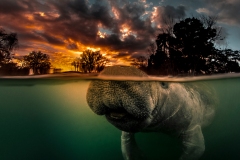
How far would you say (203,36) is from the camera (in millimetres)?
5289

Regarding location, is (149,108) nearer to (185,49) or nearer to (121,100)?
(121,100)

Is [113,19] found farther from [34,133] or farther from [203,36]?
[34,133]

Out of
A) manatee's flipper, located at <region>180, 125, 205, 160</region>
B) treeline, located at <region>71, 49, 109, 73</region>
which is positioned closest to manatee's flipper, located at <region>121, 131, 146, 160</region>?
manatee's flipper, located at <region>180, 125, 205, 160</region>

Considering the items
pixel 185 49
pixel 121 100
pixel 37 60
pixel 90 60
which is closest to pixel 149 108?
pixel 121 100

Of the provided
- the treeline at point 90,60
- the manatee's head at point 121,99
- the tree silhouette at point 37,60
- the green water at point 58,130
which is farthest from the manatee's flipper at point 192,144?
the green water at point 58,130

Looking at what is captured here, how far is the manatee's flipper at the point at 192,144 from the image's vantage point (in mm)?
4414

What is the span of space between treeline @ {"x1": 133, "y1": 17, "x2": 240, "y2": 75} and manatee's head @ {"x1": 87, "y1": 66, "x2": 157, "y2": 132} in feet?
6.89

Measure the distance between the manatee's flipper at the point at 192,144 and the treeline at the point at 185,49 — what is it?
Result: 178 centimetres

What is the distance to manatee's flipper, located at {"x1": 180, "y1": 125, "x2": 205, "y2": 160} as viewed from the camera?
4414 millimetres

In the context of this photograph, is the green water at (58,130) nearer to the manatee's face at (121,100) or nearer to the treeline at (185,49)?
the treeline at (185,49)

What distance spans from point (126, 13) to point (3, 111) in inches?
866

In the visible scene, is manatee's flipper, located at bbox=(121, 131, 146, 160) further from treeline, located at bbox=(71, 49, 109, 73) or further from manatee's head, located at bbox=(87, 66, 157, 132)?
manatee's head, located at bbox=(87, 66, 157, 132)

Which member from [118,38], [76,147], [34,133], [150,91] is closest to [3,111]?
[34,133]

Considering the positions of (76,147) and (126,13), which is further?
(76,147)
